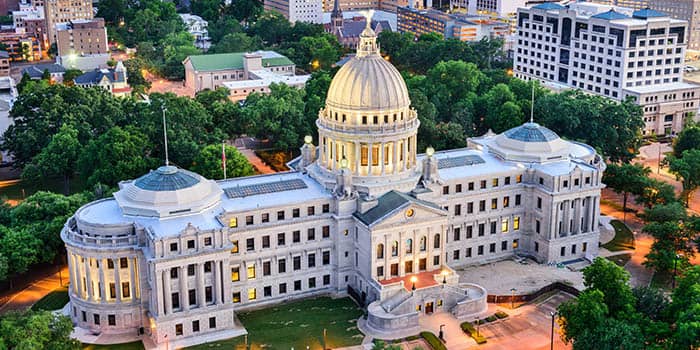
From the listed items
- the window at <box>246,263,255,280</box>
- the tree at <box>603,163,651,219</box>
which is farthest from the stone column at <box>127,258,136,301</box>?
the tree at <box>603,163,651,219</box>

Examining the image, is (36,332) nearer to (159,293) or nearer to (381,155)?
(159,293)

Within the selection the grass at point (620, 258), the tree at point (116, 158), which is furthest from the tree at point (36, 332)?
the grass at point (620, 258)

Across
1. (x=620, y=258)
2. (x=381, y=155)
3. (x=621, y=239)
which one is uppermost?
(x=381, y=155)

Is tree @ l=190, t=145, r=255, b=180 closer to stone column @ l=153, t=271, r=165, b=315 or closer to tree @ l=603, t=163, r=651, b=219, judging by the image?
stone column @ l=153, t=271, r=165, b=315

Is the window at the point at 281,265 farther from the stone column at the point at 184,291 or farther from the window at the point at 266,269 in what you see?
the stone column at the point at 184,291

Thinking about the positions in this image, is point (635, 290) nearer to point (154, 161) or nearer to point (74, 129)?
point (154, 161)

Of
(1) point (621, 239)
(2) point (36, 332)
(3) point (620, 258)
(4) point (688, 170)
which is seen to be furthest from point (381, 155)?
(4) point (688, 170)
